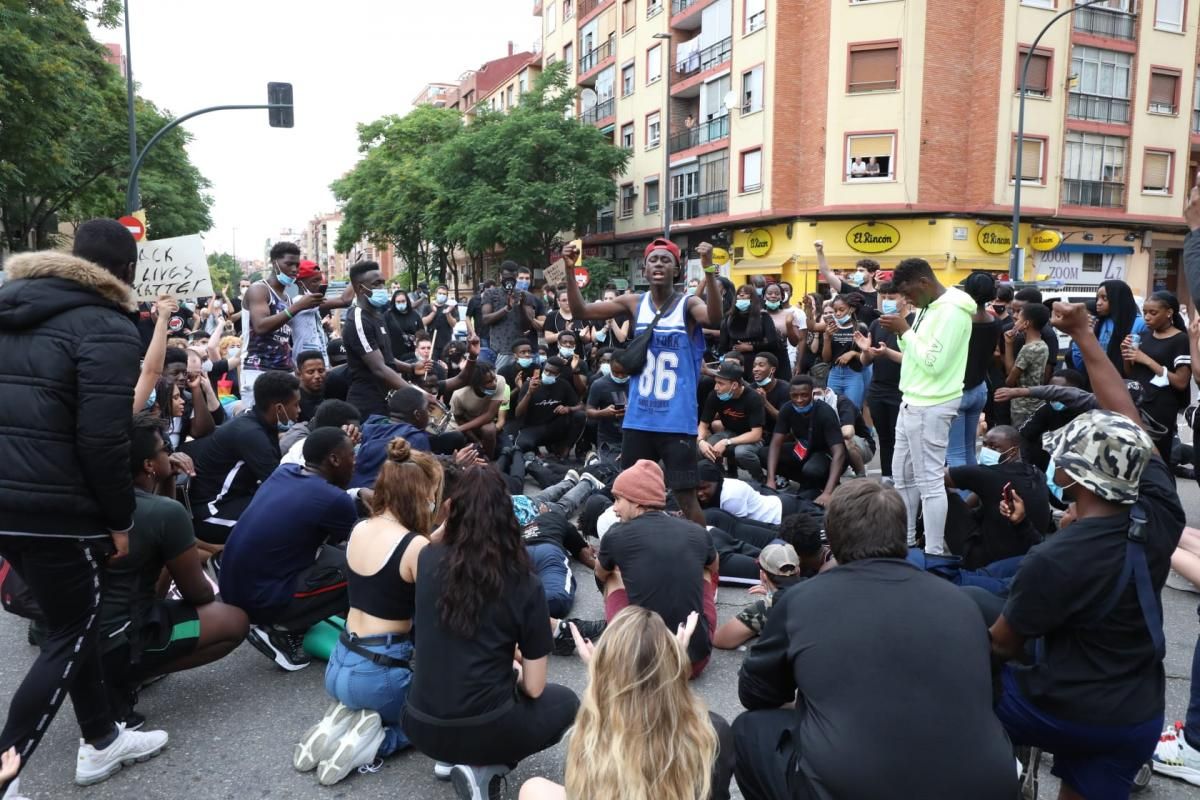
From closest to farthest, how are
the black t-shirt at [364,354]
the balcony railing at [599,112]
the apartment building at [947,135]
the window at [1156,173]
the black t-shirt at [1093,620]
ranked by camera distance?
the black t-shirt at [1093,620], the black t-shirt at [364,354], the apartment building at [947,135], the window at [1156,173], the balcony railing at [599,112]

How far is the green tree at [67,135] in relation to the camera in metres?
17.2

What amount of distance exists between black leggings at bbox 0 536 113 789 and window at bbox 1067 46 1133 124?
3086cm

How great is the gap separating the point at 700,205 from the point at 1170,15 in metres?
16.5

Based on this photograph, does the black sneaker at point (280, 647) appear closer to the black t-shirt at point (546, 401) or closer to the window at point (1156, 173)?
the black t-shirt at point (546, 401)

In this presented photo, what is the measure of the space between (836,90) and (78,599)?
26815mm

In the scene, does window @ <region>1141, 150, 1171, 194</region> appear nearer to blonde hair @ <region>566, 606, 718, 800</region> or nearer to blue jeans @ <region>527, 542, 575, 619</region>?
blue jeans @ <region>527, 542, 575, 619</region>

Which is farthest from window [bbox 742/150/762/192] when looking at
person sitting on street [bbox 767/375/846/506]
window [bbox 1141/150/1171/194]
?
person sitting on street [bbox 767/375/846/506]

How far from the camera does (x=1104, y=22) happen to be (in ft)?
90.1

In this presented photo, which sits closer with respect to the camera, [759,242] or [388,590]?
[388,590]

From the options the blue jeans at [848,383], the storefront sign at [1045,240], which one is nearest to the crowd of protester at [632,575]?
the blue jeans at [848,383]

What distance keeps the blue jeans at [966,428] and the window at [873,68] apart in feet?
73.1

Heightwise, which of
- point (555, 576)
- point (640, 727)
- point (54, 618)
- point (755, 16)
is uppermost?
point (755, 16)

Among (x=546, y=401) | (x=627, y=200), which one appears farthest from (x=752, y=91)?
(x=546, y=401)

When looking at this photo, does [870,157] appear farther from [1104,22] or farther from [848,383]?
[848,383]
